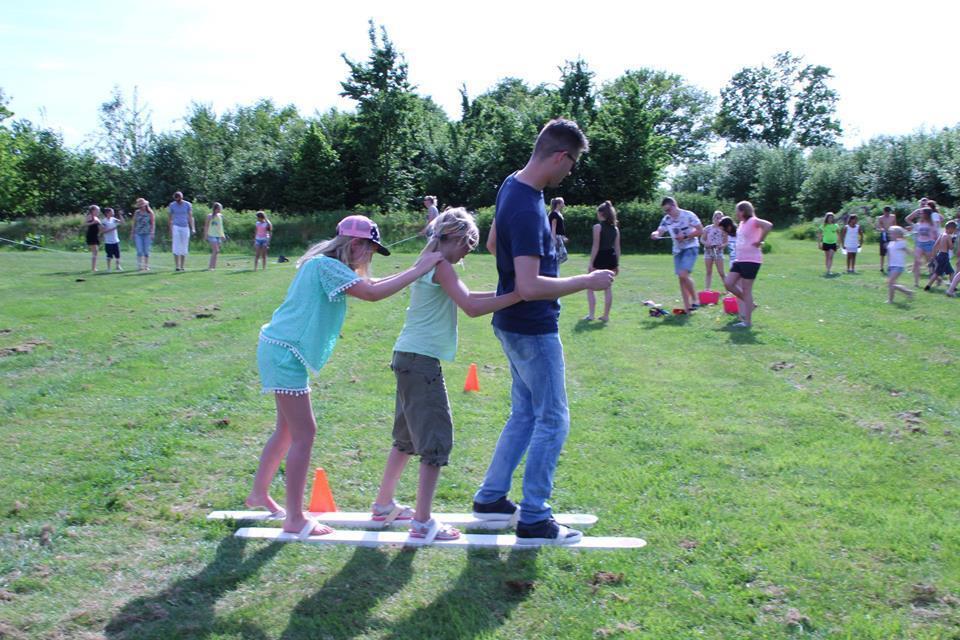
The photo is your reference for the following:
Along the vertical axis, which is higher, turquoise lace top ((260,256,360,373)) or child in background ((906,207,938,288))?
child in background ((906,207,938,288))

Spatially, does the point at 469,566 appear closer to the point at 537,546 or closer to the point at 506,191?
the point at 537,546

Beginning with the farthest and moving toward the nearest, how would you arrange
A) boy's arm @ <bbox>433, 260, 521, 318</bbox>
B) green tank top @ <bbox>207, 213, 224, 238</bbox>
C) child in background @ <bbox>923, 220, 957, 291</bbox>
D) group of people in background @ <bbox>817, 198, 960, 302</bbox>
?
green tank top @ <bbox>207, 213, 224, 238</bbox>
child in background @ <bbox>923, 220, 957, 291</bbox>
group of people in background @ <bbox>817, 198, 960, 302</bbox>
boy's arm @ <bbox>433, 260, 521, 318</bbox>

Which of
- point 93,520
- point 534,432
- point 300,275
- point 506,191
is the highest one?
point 506,191

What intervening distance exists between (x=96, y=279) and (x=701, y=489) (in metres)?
17.7

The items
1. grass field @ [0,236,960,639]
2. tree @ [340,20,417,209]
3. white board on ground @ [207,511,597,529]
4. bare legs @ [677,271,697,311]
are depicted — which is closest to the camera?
grass field @ [0,236,960,639]

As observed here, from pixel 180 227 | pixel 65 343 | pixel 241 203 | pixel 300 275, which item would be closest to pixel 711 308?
pixel 65 343

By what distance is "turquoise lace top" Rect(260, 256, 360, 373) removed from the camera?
416cm

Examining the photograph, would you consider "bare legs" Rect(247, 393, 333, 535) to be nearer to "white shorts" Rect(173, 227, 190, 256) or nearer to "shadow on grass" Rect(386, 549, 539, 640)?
"shadow on grass" Rect(386, 549, 539, 640)

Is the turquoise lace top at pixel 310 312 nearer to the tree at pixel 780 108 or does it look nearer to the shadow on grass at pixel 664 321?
the shadow on grass at pixel 664 321

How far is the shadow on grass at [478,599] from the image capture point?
3.50 meters

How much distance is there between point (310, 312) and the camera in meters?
4.23

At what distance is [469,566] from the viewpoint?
13.6ft

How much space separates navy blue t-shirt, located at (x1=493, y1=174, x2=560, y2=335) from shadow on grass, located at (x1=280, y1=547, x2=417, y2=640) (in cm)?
141

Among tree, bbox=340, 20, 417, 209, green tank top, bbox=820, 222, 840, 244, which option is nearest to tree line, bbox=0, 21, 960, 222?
tree, bbox=340, 20, 417, 209
